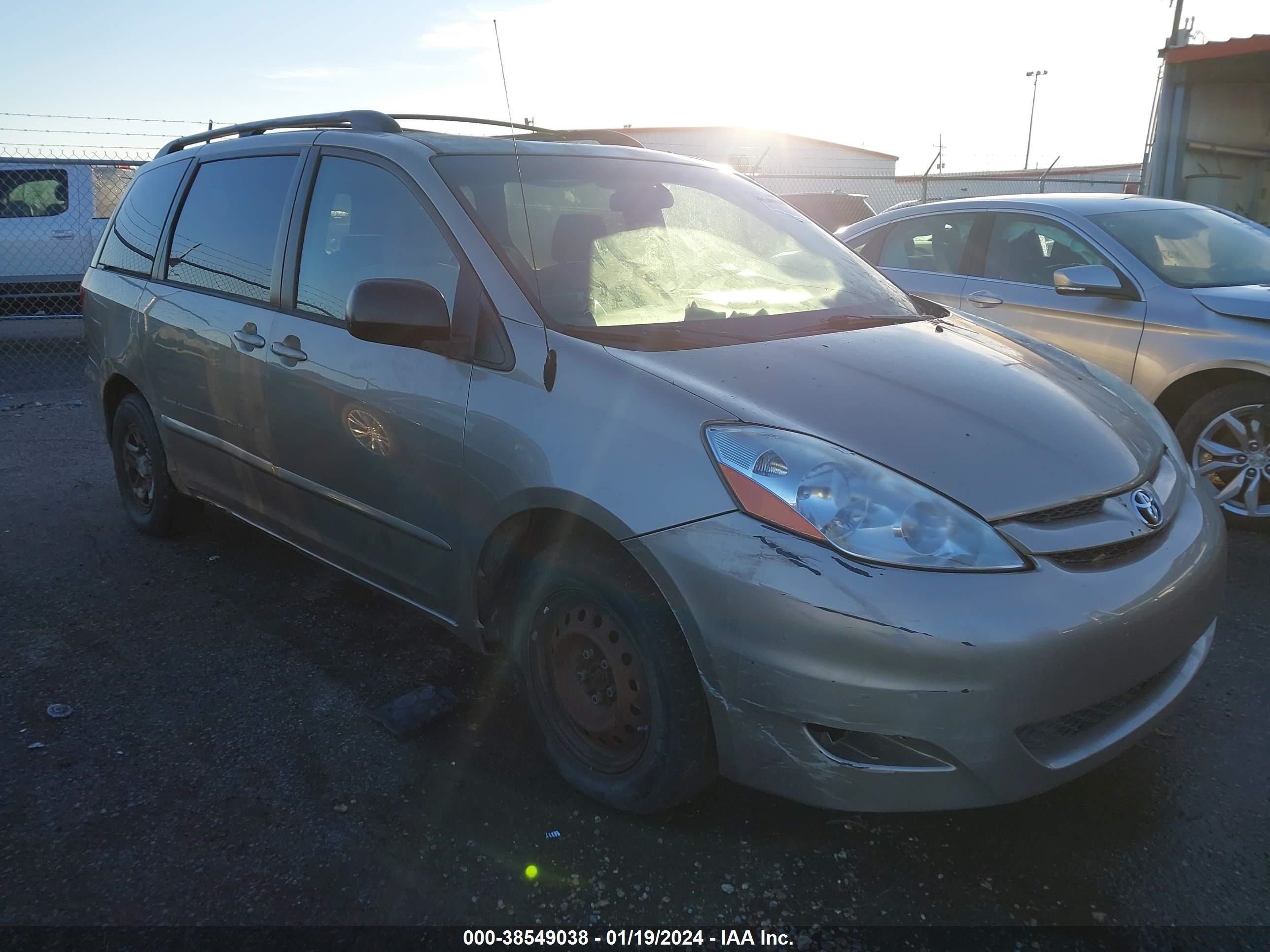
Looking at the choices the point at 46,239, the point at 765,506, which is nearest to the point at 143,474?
the point at 765,506

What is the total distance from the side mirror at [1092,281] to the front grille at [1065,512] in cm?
281

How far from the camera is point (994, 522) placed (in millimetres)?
2002

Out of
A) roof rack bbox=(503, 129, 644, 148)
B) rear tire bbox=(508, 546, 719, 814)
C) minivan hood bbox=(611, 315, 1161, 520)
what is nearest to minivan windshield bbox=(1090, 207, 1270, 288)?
minivan hood bbox=(611, 315, 1161, 520)

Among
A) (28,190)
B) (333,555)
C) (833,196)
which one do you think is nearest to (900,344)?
(333,555)

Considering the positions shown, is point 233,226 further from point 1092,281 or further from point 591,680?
point 1092,281

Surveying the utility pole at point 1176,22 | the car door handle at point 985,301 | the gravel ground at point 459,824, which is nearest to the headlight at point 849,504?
the gravel ground at point 459,824

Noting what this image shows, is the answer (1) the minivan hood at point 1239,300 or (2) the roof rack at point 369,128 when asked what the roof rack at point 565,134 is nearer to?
(2) the roof rack at point 369,128

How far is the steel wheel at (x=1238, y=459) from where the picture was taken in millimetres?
4281

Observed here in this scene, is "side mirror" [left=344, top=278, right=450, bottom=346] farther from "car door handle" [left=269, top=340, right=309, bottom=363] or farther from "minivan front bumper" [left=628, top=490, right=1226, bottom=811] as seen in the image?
"minivan front bumper" [left=628, top=490, right=1226, bottom=811]

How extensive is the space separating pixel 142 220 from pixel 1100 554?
4.17 metres

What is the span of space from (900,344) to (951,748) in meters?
1.23

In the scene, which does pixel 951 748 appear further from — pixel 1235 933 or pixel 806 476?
pixel 1235 933

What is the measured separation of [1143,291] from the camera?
4.56 m

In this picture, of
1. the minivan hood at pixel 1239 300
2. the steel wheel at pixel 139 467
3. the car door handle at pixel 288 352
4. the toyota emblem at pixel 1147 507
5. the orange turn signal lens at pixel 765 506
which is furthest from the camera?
the steel wheel at pixel 139 467
